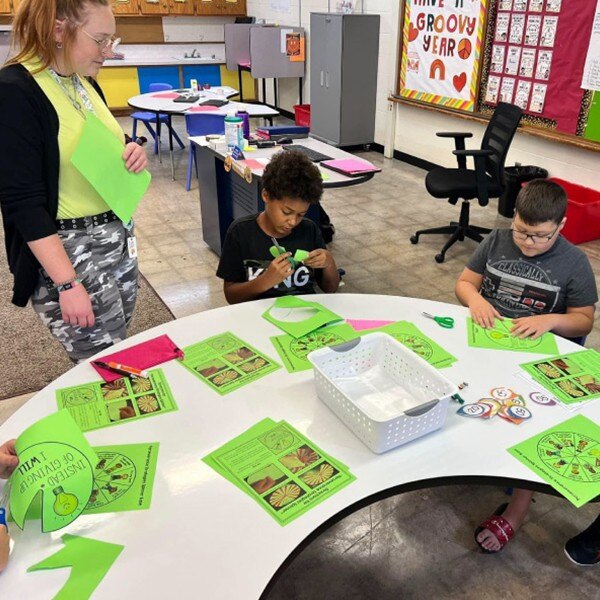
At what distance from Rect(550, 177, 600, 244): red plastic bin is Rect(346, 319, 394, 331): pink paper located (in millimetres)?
2842

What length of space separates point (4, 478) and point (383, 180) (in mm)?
4865

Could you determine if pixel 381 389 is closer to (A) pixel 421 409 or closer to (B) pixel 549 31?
(A) pixel 421 409

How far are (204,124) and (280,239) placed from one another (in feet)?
7.43

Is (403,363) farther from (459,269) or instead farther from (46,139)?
(459,269)

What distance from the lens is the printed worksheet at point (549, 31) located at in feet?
13.3

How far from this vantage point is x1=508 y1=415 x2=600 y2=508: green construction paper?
3.43ft

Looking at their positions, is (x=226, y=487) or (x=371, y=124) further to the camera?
(x=371, y=124)

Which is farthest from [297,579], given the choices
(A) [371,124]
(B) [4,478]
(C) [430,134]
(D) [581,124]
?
(A) [371,124]

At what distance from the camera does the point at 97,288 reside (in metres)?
1.53

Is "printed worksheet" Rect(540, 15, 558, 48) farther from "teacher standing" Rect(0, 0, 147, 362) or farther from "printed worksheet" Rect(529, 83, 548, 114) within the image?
"teacher standing" Rect(0, 0, 147, 362)

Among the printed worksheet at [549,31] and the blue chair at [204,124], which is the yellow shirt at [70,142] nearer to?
the blue chair at [204,124]

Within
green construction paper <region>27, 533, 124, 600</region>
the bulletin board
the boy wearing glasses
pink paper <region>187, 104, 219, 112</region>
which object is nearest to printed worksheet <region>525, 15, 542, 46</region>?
the bulletin board

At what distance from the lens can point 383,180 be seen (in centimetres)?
547

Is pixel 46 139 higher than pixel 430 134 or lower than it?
higher
